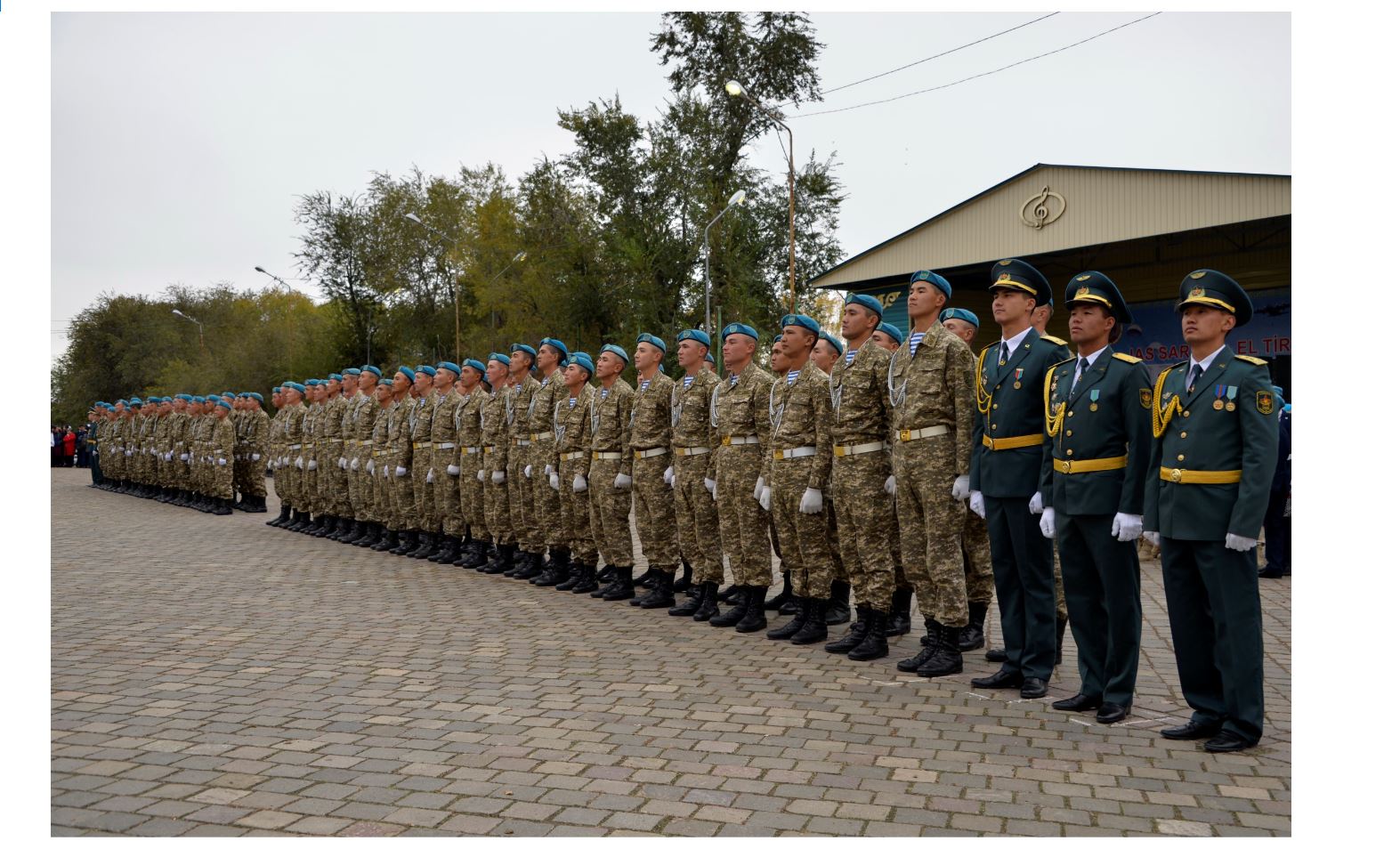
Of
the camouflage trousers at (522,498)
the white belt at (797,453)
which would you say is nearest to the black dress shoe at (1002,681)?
the white belt at (797,453)

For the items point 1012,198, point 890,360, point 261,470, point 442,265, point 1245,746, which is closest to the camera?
point 1245,746

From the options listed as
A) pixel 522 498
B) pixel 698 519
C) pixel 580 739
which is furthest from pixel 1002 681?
pixel 522 498

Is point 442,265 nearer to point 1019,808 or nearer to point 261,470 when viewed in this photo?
point 261,470

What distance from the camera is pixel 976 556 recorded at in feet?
21.5

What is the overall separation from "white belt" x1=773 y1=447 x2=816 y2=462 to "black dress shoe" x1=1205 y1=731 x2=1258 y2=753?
3081mm

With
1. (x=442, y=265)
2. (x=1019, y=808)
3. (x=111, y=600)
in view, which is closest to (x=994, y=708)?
(x=1019, y=808)

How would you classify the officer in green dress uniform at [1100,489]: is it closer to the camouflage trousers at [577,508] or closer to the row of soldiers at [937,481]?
the row of soldiers at [937,481]

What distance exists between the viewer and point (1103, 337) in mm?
5250

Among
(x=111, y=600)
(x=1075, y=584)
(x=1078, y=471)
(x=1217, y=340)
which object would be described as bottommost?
(x=111, y=600)

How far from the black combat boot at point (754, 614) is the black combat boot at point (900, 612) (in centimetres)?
90

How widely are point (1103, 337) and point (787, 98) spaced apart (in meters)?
30.3

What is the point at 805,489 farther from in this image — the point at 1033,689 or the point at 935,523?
the point at 1033,689

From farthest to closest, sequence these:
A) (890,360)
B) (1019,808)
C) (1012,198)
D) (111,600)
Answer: (1012,198), (111,600), (890,360), (1019,808)

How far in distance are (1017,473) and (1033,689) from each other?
43.3 inches
